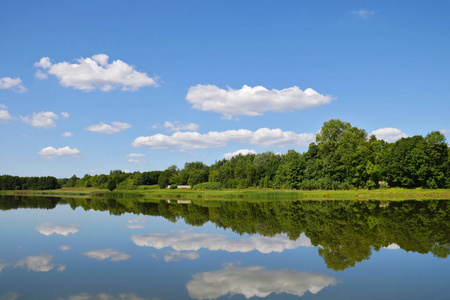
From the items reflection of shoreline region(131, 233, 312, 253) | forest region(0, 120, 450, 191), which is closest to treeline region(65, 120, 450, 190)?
forest region(0, 120, 450, 191)

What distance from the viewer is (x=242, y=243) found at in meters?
18.4

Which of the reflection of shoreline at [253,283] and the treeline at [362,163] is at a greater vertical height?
the treeline at [362,163]

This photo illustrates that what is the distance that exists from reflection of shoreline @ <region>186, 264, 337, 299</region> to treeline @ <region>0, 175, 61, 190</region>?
7459 inches

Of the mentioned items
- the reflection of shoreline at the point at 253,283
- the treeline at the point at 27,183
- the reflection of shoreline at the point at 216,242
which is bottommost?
the reflection of shoreline at the point at 216,242

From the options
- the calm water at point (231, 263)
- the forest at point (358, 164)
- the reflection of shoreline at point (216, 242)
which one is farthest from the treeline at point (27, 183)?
the reflection of shoreline at point (216, 242)

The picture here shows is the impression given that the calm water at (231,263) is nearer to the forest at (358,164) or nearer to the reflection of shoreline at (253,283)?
the reflection of shoreline at (253,283)

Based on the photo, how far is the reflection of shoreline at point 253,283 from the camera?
10.1m

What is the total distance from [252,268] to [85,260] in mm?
7523

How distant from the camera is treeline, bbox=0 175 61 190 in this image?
174 meters

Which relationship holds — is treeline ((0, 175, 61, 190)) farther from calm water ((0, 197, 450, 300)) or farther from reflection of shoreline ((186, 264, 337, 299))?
reflection of shoreline ((186, 264, 337, 299))

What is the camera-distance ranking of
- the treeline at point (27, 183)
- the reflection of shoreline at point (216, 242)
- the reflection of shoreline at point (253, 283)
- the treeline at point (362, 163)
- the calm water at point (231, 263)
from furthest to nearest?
the treeline at point (27, 183) → the treeline at point (362, 163) → the reflection of shoreline at point (216, 242) → the calm water at point (231, 263) → the reflection of shoreline at point (253, 283)

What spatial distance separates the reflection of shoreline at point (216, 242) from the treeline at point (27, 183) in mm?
180199

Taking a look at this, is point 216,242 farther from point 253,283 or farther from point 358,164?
point 358,164

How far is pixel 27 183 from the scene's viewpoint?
179750mm
